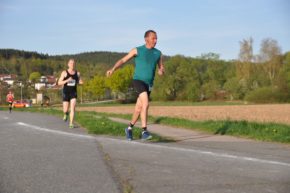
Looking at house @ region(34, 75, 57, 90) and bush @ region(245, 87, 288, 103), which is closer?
bush @ region(245, 87, 288, 103)

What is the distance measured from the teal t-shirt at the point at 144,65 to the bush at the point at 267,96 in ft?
245

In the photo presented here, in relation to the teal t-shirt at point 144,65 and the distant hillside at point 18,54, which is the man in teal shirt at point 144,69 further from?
the distant hillside at point 18,54

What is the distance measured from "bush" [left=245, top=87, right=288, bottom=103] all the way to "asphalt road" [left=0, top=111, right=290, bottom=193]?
249ft

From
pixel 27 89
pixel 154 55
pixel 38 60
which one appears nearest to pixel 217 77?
pixel 27 89

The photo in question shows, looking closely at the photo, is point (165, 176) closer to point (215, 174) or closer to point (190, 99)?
point (215, 174)

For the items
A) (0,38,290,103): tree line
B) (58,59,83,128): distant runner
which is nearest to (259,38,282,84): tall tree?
(0,38,290,103): tree line

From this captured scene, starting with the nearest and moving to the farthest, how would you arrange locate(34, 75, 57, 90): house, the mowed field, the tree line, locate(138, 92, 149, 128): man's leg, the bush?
locate(138, 92, 149, 128): man's leg < the mowed field < the bush < the tree line < locate(34, 75, 57, 90): house

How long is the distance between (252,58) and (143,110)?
A: 94143 mm

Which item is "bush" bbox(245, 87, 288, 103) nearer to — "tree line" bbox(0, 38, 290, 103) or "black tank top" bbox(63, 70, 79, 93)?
"tree line" bbox(0, 38, 290, 103)

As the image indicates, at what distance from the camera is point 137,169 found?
5.26 m

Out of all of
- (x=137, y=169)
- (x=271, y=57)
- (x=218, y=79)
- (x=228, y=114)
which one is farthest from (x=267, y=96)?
(x=137, y=169)

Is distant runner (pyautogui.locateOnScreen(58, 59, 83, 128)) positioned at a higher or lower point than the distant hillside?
lower

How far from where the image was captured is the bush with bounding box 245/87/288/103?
265ft

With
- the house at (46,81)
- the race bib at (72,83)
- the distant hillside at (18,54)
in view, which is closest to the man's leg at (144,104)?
the race bib at (72,83)
